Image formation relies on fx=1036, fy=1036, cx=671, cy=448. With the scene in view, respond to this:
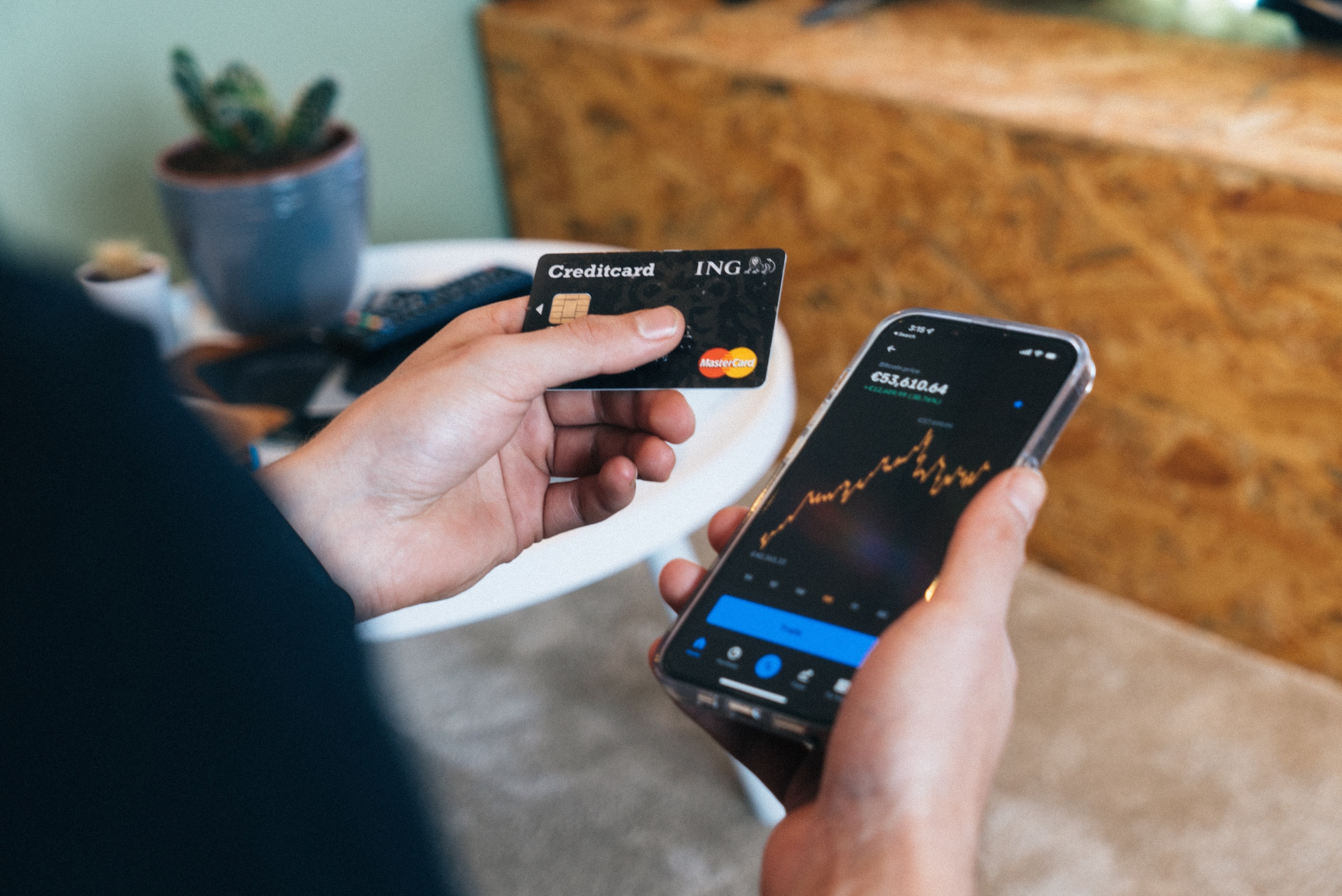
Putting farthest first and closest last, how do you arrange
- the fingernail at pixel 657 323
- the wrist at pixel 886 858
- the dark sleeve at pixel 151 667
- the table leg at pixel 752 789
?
the table leg at pixel 752 789, the fingernail at pixel 657 323, the wrist at pixel 886 858, the dark sleeve at pixel 151 667

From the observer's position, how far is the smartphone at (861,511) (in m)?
0.47

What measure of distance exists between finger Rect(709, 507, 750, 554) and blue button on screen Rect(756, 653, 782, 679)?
2.9 inches

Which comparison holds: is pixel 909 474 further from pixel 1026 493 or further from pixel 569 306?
pixel 569 306

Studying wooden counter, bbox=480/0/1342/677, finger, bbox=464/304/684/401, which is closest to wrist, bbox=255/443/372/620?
finger, bbox=464/304/684/401

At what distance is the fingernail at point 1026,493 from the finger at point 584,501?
25cm

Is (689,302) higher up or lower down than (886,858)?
higher up

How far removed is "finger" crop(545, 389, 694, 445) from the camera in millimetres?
635

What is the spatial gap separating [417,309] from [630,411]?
270 mm

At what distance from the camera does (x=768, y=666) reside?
0.47 metres

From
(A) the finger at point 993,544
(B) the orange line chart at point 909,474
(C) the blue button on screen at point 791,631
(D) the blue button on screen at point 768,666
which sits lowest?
(D) the blue button on screen at point 768,666

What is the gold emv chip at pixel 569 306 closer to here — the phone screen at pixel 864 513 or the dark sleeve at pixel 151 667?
the phone screen at pixel 864 513

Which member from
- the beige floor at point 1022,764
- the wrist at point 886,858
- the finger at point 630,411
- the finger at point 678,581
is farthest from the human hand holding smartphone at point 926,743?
the beige floor at point 1022,764

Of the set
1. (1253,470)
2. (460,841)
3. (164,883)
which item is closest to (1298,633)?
(1253,470)

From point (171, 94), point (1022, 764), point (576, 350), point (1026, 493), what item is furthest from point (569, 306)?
point (171, 94)
